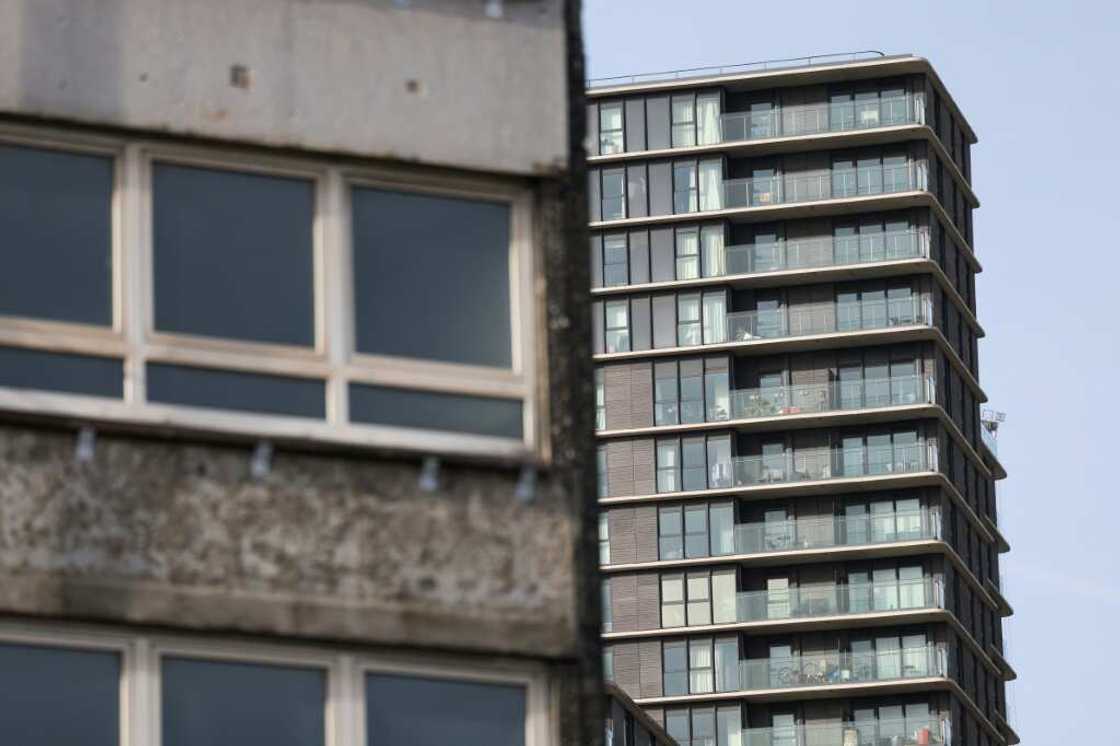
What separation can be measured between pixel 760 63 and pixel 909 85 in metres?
5.08

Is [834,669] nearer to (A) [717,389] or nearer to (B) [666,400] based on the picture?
(A) [717,389]

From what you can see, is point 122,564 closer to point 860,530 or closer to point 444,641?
point 444,641

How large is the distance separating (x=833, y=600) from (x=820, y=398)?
6951 mm

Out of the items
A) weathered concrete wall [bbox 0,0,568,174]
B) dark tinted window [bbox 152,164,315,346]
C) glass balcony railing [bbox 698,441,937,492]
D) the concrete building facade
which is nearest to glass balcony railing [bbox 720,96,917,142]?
glass balcony railing [bbox 698,441,937,492]

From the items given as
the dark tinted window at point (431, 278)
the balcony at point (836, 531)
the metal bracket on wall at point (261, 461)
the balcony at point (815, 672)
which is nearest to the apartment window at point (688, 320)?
the balcony at point (836, 531)

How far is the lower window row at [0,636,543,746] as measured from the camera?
11.2 metres

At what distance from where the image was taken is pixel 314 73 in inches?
483

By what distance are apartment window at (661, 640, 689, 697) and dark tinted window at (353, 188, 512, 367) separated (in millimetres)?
86759

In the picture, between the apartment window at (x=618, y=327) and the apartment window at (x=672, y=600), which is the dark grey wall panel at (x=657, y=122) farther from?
the apartment window at (x=672, y=600)

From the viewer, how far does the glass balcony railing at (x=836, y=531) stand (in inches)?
3957

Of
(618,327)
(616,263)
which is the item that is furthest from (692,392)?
(616,263)

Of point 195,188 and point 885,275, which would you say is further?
point 885,275

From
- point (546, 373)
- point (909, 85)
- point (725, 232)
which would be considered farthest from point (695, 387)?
point (546, 373)

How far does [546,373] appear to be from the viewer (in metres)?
12.2
